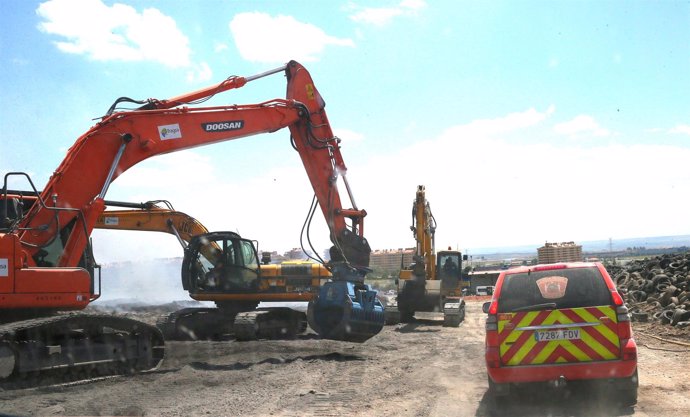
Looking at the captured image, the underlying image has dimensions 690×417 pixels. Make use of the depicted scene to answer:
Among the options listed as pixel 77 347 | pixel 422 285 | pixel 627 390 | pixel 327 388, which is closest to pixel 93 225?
pixel 77 347

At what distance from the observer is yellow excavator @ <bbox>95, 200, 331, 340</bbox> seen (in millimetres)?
15656

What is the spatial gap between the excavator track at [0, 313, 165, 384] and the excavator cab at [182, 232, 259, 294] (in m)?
4.09

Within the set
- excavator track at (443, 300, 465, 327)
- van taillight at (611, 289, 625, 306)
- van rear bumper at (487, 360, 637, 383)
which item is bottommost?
excavator track at (443, 300, 465, 327)

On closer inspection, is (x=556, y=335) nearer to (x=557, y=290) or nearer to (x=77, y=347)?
Result: (x=557, y=290)

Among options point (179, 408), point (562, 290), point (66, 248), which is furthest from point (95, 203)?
point (562, 290)

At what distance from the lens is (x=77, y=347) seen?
1039cm

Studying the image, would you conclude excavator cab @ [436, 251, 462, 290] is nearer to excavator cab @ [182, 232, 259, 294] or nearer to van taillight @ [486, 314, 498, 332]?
excavator cab @ [182, 232, 259, 294]

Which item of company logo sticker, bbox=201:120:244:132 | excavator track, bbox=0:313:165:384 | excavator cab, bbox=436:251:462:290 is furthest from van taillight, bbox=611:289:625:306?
excavator cab, bbox=436:251:462:290

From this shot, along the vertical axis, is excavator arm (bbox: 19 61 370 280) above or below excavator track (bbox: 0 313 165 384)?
above

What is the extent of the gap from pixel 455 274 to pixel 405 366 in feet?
54.5

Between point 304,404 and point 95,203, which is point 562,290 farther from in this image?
point 95,203

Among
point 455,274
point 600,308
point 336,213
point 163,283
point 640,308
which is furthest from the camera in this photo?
point 163,283

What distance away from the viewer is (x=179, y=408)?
8.39 metres

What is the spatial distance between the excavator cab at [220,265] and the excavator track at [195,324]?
53 cm
